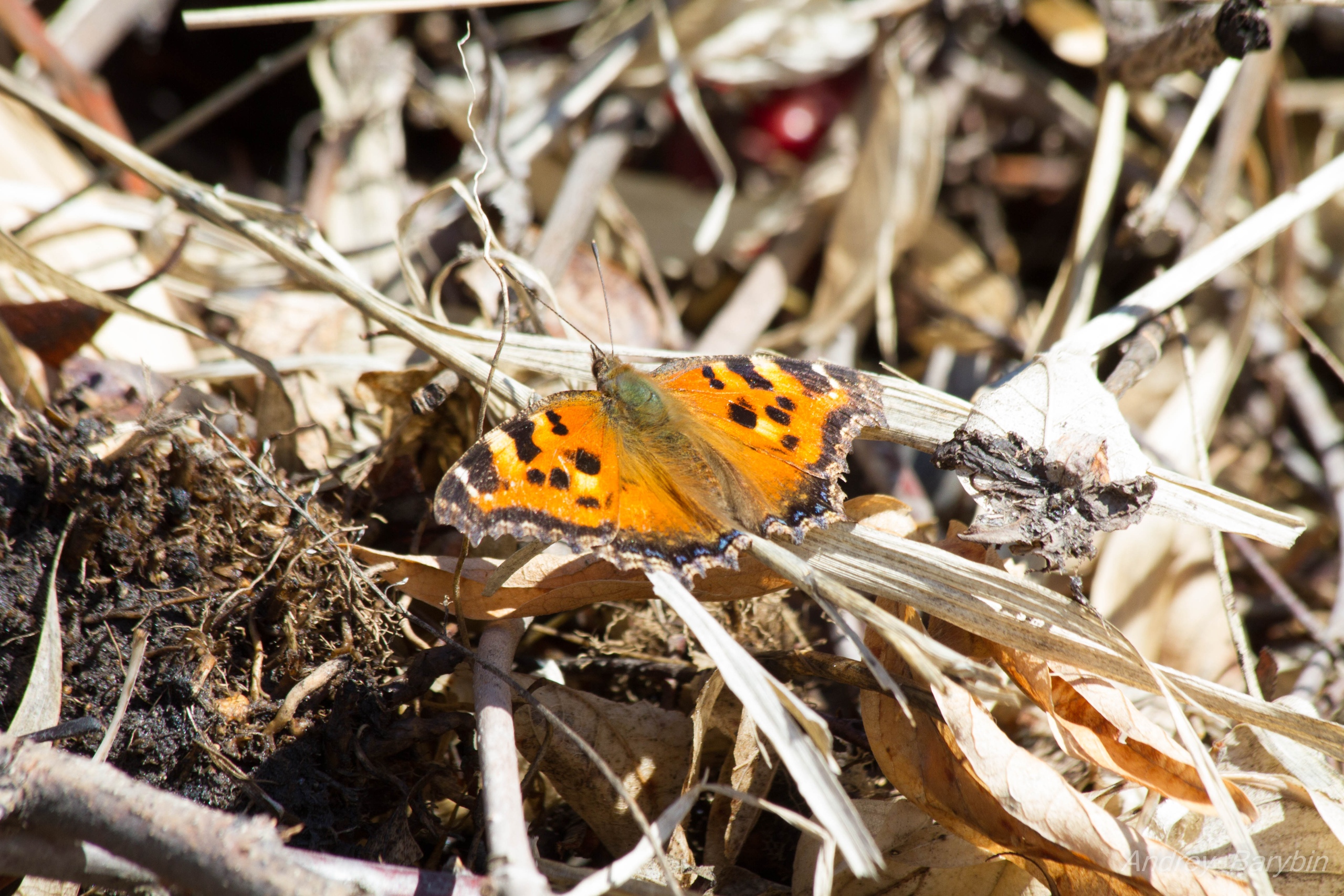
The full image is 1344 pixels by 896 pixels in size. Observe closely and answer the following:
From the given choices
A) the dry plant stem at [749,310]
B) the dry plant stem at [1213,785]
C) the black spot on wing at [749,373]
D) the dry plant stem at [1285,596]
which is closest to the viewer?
the dry plant stem at [1213,785]

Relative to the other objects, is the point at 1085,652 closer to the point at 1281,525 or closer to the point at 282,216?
the point at 1281,525

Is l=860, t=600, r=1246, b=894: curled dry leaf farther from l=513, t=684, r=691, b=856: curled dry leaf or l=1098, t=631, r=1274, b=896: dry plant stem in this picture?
l=513, t=684, r=691, b=856: curled dry leaf

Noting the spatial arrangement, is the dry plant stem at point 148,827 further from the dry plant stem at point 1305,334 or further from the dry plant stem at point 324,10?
the dry plant stem at point 1305,334

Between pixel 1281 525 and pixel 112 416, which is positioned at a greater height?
pixel 112 416

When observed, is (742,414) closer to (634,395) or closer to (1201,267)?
(634,395)

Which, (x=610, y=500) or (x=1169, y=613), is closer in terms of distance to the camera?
(x=610, y=500)

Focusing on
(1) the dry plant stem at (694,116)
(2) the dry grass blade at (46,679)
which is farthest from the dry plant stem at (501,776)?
(1) the dry plant stem at (694,116)

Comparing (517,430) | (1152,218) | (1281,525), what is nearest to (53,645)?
(517,430)
